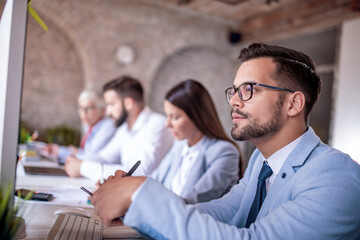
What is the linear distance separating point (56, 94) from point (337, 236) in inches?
215

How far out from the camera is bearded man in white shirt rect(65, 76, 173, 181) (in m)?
2.52

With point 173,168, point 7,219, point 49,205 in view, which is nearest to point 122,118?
point 173,168

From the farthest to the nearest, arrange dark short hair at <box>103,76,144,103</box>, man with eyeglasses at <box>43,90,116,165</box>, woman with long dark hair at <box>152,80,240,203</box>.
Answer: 1. man with eyeglasses at <box>43,90,116,165</box>
2. dark short hair at <box>103,76,144,103</box>
3. woman with long dark hair at <box>152,80,240,203</box>

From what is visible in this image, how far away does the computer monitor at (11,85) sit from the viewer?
782 mm

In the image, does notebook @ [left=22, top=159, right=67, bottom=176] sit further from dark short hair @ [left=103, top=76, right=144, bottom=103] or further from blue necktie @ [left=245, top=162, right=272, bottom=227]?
blue necktie @ [left=245, top=162, right=272, bottom=227]

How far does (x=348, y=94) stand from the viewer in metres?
4.61

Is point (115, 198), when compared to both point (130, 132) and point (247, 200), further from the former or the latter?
point (130, 132)

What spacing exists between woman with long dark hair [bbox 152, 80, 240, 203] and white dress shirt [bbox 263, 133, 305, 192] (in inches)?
28.2

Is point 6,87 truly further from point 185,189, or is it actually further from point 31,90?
point 31,90

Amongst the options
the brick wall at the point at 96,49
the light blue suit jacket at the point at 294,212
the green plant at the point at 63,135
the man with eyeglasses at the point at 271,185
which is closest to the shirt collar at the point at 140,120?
the man with eyeglasses at the point at 271,185

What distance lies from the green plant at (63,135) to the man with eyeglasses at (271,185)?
4.48 m

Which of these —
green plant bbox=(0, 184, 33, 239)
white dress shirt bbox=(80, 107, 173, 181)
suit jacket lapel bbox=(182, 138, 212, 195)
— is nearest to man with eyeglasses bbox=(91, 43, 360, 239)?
green plant bbox=(0, 184, 33, 239)

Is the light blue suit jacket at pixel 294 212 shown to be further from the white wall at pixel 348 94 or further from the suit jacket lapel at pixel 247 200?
the white wall at pixel 348 94

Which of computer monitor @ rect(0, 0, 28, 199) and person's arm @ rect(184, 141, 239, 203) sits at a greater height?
computer monitor @ rect(0, 0, 28, 199)
